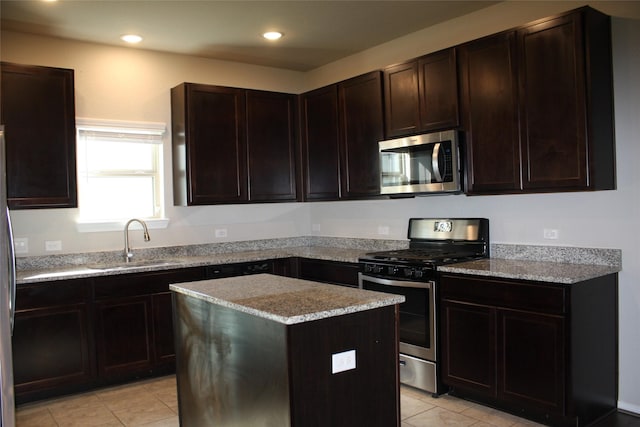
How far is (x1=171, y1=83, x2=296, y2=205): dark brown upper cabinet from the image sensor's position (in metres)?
4.64

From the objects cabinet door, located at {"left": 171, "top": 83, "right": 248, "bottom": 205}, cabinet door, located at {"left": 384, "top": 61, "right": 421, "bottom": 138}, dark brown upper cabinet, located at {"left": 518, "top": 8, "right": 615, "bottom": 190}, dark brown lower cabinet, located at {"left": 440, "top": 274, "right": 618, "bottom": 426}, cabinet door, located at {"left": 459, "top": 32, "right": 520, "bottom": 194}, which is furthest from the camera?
cabinet door, located at {"left": 171, "top": 83, "right": 248, "bottom": 205}

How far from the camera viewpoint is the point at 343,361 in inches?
84.7

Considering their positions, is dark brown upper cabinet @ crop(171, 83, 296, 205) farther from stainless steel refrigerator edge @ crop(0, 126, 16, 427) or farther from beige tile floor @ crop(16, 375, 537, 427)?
stainless steel refrigerator edge @ crop(0, 126, 16, 427)

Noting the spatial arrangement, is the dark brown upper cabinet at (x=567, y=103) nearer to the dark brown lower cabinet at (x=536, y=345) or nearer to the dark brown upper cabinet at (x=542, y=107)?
the dark brown upper cabinet at (x=542, y=107)

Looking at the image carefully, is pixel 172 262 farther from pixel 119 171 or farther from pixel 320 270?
pixel 320 270

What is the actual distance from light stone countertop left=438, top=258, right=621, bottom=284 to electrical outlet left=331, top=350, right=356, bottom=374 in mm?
1402

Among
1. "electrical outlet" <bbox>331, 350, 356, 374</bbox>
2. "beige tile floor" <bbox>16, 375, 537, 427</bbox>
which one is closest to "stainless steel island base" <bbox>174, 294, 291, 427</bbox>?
"electrical outlet" <bbox>331, 350, 356, 374</bbox>

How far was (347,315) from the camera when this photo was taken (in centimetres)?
216

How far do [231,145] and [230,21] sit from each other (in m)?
1.20

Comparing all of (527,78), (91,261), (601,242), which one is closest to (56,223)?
(91,261)

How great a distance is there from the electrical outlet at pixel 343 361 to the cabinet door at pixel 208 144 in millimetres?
2856

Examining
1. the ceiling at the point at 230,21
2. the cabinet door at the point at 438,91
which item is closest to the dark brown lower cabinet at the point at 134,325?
the ceiling at the point at 230,21

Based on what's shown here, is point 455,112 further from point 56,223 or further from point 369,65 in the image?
point 56,223

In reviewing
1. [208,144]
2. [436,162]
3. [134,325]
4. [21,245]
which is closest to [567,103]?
[436,162]
